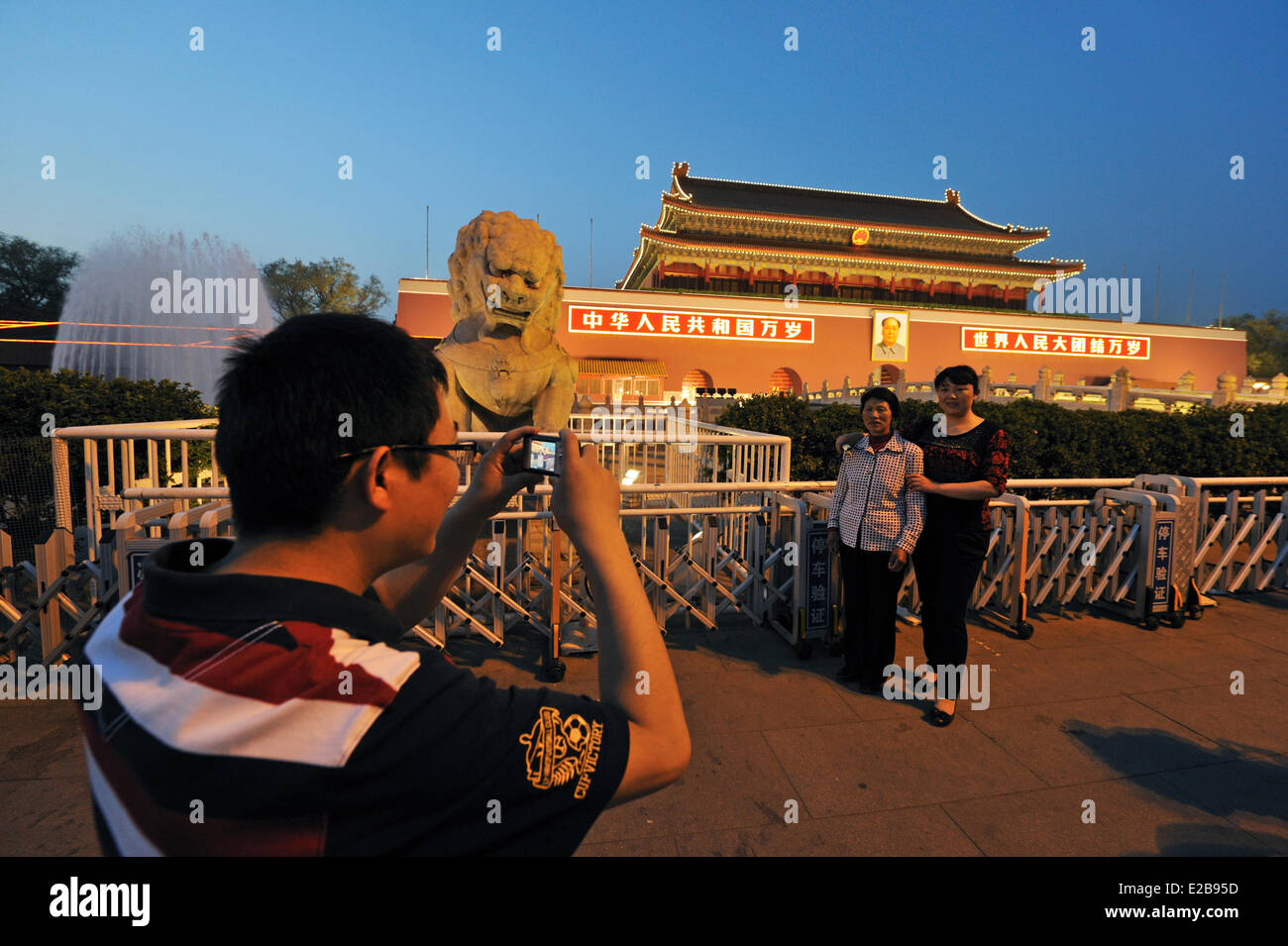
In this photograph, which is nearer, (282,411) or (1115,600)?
(282,411)

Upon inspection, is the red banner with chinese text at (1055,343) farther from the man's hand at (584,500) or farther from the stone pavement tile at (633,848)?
the man's hand at (584,500)

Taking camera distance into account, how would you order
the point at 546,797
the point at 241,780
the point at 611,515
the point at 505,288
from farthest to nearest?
the point at 505,288 < the point at 611,515 < the point at 546,797 < the point at 241,780

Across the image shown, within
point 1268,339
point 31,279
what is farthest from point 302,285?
point 1268,339

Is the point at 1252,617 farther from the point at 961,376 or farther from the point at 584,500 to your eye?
the point at 584,500

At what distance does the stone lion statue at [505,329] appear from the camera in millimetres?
5609

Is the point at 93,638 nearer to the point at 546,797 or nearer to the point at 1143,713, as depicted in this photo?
the point at 546,797

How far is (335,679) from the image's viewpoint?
2.26 ft

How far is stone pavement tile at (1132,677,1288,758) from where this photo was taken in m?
3.32

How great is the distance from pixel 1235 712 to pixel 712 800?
117 inches

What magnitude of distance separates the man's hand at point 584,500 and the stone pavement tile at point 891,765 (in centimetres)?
223

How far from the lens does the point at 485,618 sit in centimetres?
486
